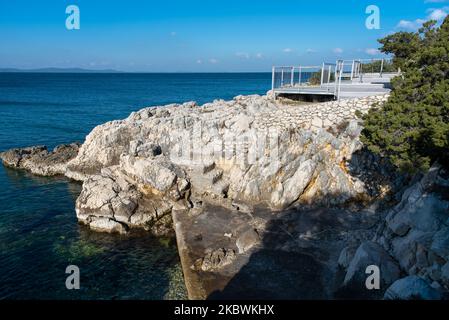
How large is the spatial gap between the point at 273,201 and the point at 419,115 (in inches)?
519

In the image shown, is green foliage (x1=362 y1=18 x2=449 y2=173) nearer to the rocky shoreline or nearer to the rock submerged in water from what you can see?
the rocky shoreline

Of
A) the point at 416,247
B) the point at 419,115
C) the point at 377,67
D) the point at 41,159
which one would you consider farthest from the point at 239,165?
the point at 41,159

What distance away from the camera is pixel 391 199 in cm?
2350

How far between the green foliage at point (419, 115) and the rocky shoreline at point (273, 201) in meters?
1.29

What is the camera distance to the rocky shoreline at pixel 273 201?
15.9m

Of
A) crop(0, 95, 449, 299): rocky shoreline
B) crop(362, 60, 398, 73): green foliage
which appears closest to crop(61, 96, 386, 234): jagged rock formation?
crop(0, 95, 449, 299): rocky shoreline

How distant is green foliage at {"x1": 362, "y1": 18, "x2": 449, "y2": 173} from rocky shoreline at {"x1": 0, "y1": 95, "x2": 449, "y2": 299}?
1291 mm

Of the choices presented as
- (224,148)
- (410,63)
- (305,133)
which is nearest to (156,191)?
(224,148)

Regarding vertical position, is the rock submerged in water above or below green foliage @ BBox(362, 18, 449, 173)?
below

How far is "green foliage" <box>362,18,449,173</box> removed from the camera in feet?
49.5

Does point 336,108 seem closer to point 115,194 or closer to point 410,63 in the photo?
point 410,63

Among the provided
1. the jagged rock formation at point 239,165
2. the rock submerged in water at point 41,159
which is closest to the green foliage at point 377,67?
the jagged rock formation at point 239,165

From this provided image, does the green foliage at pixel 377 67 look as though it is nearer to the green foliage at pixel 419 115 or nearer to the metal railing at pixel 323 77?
the metal railing at pixel 323 77
